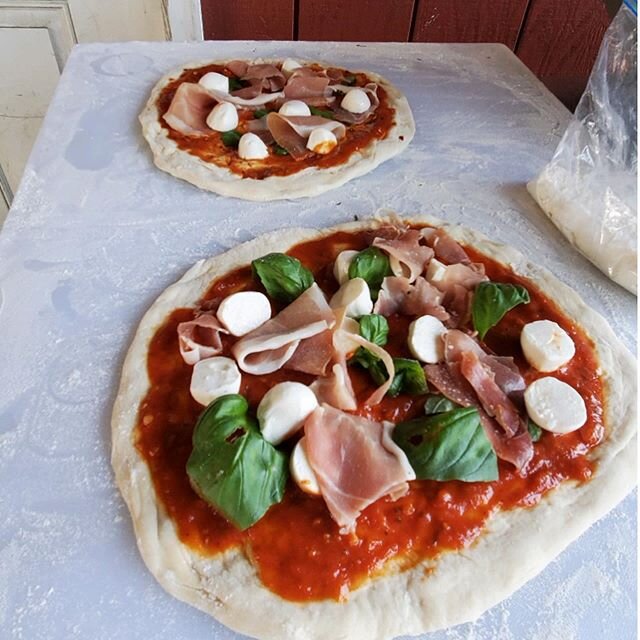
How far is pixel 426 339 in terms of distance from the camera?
4.89 ft

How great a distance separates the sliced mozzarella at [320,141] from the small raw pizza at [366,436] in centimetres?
60

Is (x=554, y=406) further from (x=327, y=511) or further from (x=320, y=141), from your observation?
(x=320, y=141)

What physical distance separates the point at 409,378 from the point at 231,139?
46.6 inches

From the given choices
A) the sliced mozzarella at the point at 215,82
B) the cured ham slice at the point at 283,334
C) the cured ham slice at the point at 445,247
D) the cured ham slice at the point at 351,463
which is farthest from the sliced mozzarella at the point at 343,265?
the sliced mozzarella at the point at 215,82

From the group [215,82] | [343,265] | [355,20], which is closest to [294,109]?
[215,82]

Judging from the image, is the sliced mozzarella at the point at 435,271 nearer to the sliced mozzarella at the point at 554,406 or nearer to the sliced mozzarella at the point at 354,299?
the sliced mozzarella at the point at 354,299

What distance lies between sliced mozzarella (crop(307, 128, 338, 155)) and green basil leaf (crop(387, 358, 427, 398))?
978 millimetres

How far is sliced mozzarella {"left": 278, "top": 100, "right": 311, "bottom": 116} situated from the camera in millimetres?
2229

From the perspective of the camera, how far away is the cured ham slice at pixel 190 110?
2.19 meters

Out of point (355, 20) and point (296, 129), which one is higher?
point (296, 129)

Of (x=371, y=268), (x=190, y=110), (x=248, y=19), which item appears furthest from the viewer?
(x=248, y=19)

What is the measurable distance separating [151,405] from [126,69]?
1703mm

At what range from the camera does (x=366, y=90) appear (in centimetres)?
237

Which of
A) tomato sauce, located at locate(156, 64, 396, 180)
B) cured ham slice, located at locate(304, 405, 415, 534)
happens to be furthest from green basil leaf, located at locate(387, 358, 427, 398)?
tomato sauce, located at locate(156, 64, 396, 180)
